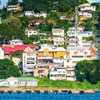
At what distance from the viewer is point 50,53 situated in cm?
12825

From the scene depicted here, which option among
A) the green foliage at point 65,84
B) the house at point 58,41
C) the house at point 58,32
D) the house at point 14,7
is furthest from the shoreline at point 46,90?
the house at point 14,7

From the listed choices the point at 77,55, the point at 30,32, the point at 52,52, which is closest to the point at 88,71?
the point at 77,55

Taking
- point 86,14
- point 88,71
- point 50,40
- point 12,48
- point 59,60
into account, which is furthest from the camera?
point 86,14

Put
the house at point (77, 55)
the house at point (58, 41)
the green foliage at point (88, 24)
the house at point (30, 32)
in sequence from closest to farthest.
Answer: the house at point (77, 55)
the house at point (58, 41)
the house at point (30, 32)
the green foliage at point (88, 24)

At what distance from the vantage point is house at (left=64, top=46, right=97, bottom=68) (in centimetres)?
12312

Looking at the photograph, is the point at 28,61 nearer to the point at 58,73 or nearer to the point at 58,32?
the point at 58,73

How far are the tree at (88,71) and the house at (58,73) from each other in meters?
1.96

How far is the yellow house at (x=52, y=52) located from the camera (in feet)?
418

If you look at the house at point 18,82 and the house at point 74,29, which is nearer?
the house at point 18,82

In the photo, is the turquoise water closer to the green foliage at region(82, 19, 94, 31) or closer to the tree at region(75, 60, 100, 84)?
the tree at region(75, 60, 100, 84)

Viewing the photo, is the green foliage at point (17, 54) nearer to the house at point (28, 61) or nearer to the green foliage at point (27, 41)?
the house at point (28, 61)

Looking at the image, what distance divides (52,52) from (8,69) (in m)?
12.7

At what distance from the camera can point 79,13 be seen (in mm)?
155375

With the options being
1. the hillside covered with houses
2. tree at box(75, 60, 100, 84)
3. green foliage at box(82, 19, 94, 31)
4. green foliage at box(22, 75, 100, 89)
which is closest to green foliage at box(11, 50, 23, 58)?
the hillside covered with houses
